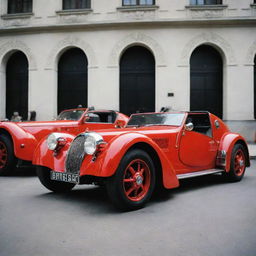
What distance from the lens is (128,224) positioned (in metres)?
3.04

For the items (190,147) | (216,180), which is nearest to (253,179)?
(216,180)

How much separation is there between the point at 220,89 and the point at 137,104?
470 centimetres

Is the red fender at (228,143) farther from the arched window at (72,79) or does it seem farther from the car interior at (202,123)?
the arched window at (72,79)

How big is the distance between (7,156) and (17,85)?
1121 centimetres

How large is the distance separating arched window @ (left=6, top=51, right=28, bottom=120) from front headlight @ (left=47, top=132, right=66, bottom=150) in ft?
41.9

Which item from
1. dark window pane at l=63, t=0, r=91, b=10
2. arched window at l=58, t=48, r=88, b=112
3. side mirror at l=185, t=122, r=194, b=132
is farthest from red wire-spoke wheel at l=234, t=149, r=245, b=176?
dark window pane at l=63, t=0, r=91, b=10

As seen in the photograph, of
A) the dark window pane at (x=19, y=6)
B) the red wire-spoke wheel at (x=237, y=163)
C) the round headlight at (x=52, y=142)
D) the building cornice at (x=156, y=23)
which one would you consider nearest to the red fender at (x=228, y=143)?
the red wire-spoke wheel at (x=237, y=163)

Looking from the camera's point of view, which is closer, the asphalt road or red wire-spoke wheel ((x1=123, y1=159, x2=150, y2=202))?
the asphalt road

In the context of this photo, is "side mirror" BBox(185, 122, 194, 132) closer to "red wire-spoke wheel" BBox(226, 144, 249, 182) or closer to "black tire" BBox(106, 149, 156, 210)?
"black tire" BBox(106, 149, 156, 210)

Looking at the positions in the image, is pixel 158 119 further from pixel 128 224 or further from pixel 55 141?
pixel 128 224

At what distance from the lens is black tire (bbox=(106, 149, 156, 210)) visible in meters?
3.40

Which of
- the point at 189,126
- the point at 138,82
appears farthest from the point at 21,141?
the point at 138,82

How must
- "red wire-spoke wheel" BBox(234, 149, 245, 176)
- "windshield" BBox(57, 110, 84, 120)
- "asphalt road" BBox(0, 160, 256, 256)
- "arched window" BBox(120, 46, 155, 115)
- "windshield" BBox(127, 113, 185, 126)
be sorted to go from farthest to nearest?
"arched window" BBox(120, 46, 155, 115) → "windshield" BBox(57, 110, 84, 120) → "red wire-spoke wheel" BBox(234, 149, 245, 176) → "windshield" BBox(127, 113, 185, 126) → "asphalt road" BBox(0, 160, 256, 256)

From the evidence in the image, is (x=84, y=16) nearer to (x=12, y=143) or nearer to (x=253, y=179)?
(x=12, y=143)
